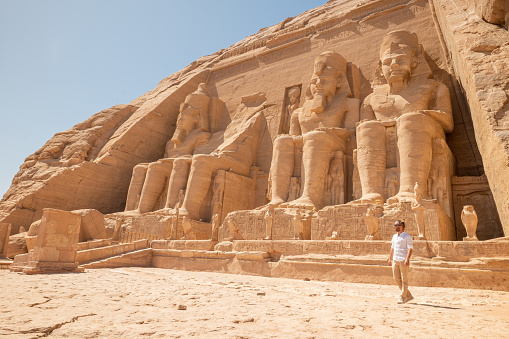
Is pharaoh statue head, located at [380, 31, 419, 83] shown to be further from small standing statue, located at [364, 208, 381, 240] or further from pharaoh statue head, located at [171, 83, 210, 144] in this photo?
pharaoh statue head, located at [171, 83, 210, 144]

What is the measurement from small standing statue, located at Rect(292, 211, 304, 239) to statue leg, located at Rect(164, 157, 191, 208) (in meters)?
4.45

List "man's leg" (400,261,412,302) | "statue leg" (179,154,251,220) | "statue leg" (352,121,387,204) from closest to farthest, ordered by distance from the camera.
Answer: "man's leg" (400,261,412,302)
"statue leg" (352,121,387,204)
"statue leg" (179,154,251,220)

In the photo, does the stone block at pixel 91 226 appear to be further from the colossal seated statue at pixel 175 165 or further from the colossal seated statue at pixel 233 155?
the colossal seated statue at pixel 233 155

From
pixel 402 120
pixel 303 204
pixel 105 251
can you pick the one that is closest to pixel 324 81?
pixel 402 120

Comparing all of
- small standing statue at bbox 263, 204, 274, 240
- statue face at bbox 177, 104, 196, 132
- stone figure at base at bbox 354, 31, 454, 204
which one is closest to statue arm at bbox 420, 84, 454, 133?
stone figure at base at bbox 354, 31, 454, 204

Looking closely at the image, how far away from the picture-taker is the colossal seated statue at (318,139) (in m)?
7.39

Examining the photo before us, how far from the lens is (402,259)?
308 centimetres

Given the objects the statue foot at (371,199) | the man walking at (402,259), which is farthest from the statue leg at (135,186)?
the man walking at (402,259)

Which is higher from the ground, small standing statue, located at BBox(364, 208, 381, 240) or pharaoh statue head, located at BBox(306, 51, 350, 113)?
pharaoh statue head, located at BBox(306, 51, 350, 113)

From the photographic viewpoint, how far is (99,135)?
41.9 feet

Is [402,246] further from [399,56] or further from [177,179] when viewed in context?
[177,179]

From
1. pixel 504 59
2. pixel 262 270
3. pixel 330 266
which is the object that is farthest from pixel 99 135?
pixel 504 59

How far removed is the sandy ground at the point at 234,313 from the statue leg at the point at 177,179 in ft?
20.2

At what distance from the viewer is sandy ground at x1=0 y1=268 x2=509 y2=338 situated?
6.23ft
